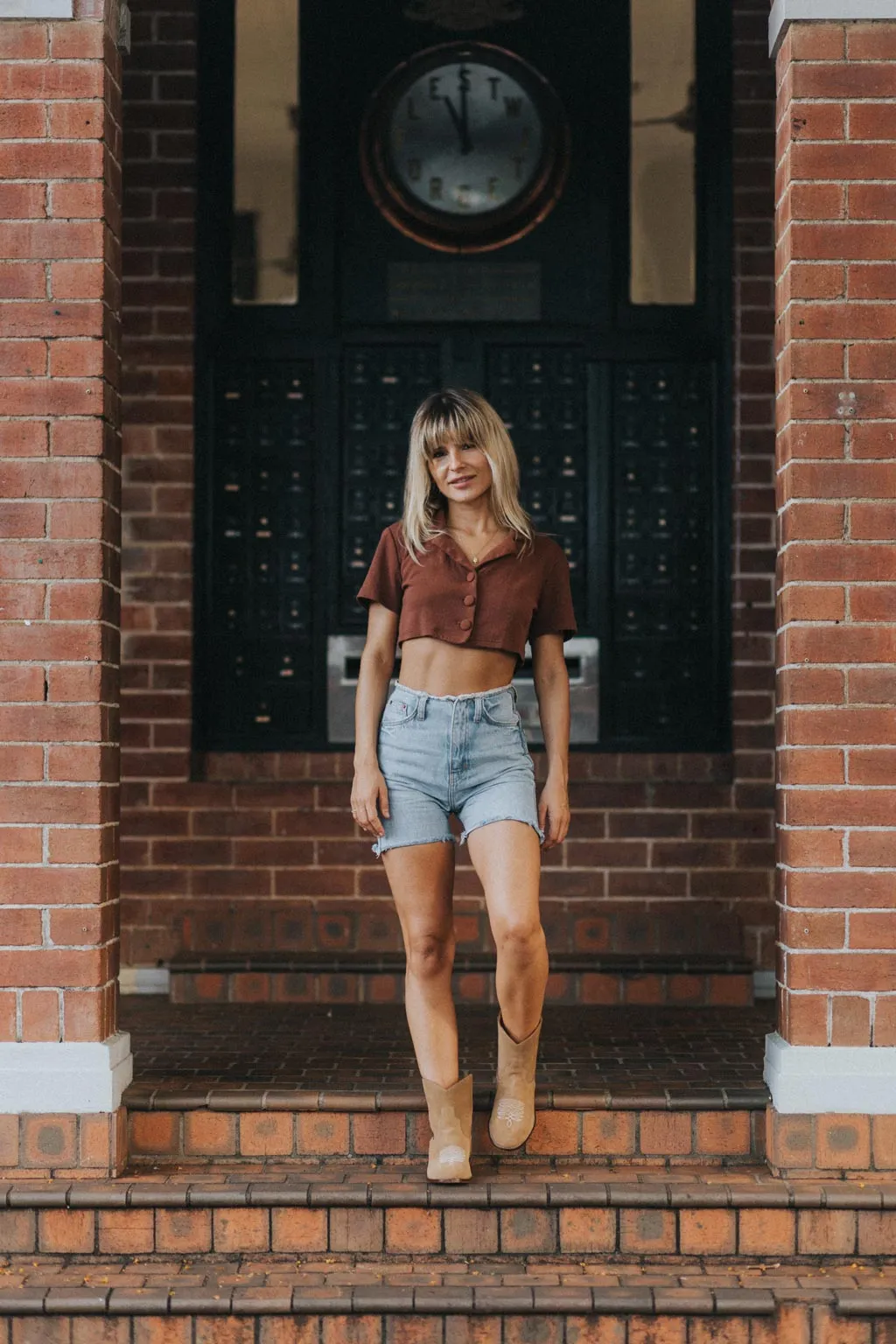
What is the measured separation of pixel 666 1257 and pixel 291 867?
7.13ft

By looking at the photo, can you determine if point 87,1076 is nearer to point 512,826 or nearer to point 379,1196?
point 379,1196

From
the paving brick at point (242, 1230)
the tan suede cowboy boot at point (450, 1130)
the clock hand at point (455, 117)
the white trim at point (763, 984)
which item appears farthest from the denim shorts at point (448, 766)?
the clock hand at point (455, 117)

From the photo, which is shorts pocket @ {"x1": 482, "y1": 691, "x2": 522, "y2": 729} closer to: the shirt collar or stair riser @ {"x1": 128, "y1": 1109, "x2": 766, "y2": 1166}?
the shirt collar

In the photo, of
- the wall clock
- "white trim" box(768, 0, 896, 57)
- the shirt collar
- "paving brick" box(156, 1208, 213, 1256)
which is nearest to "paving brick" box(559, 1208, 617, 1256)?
"paving brick" box(156, 1208, 213, 1256)

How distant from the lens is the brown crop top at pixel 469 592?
3486mm

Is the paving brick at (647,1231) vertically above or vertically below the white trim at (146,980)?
below

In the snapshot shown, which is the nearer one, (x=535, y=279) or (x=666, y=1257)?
(x=666, y=1257)

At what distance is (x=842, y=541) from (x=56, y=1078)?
241 cm

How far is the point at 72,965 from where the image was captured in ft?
11.7

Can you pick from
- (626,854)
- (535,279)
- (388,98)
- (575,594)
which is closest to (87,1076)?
(626,854)

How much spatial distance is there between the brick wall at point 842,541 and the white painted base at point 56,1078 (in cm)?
176

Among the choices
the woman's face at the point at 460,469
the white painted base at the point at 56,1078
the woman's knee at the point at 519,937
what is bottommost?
the white painted base at the point at 56,1078

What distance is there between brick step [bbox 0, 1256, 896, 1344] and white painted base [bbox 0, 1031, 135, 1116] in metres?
0.43

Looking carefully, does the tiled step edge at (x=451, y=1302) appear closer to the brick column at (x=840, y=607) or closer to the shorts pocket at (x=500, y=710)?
the brick column at (x=840, y=607)
